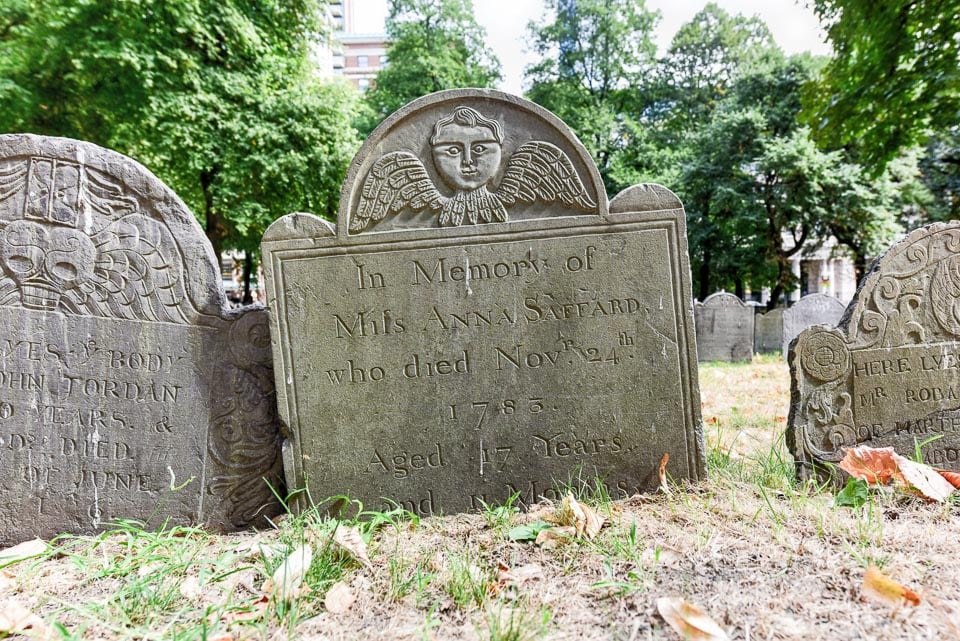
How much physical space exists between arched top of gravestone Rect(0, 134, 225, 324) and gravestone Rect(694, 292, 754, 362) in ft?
31.0

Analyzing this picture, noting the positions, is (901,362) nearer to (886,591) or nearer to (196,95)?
(886,591)

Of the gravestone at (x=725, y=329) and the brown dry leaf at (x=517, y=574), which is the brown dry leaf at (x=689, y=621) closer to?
the brown dry leaf at (x=517, y=574)

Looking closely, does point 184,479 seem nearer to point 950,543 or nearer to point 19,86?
point 950,543

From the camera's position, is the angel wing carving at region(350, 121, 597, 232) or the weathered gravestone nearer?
the angel wing carving at region(350, 121, 597, 232)

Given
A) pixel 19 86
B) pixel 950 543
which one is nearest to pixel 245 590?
pixel 950 543

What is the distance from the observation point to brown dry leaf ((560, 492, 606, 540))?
2.30 meters

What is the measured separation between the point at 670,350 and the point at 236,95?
11.0 metres

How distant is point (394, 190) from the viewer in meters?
2.87

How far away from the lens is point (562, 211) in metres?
2.92

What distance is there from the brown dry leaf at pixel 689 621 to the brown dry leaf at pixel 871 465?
1.57m

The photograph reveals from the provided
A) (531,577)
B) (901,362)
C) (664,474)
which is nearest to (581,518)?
(531,577)

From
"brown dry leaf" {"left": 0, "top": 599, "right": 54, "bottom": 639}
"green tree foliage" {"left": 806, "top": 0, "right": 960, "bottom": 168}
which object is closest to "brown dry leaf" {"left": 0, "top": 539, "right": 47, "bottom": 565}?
"brown dry leaf" {"left": 0, "top": 599, "right": 54, "bottom": 639}

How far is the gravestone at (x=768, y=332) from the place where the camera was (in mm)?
Answer: 11133

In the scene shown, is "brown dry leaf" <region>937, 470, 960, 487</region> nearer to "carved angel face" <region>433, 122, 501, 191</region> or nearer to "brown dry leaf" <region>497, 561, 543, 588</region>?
"brown dry leaf" <region>497, 561, 543, 588</region>
